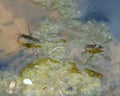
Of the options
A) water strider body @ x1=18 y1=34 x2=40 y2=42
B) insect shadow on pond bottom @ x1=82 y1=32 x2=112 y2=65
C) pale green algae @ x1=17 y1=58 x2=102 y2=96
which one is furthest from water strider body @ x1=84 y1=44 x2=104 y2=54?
water strider body @ x1=18 y1=34 x2=40 y2=42

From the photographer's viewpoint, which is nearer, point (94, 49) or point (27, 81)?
point (27, 81)

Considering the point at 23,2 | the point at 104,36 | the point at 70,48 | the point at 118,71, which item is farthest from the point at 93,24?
the point at 23,2

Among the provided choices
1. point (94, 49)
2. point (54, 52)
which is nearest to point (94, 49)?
point (94, 49)

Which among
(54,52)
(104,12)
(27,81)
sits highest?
(104,12)

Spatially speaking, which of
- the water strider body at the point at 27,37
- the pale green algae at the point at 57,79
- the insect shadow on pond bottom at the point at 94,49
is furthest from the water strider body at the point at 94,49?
the water strider body at the point at 27,37

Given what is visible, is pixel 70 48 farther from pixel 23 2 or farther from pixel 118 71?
pixel 23 2

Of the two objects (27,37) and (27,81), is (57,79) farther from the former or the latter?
(27,37)
